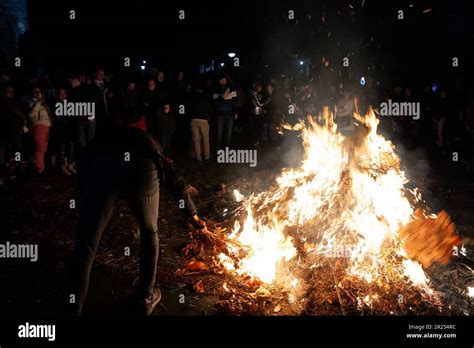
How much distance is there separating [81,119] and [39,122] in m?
0.92

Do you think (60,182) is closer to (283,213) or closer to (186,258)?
(186,258)

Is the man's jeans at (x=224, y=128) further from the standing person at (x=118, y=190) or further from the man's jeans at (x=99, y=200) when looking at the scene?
the man's jeans at (x=99, y=200)

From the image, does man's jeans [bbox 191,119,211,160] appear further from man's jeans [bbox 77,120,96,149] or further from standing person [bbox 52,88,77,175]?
standing person [bbox 52,88,77,175]

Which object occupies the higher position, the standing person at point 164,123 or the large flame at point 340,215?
the standing person at point 164,123

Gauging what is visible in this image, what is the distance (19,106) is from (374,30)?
18201 mm

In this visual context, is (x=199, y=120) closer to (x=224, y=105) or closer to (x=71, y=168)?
(x=224, y=105)

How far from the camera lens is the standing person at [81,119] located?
9.84m

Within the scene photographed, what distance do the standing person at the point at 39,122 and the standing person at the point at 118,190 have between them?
19.2 ft

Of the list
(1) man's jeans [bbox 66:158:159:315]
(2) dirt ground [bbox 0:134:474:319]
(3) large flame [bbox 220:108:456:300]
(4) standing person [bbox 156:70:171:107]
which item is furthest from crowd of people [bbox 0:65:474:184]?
(1) man's jeans [bbox 66:158:159:315]

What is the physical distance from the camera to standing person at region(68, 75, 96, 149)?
9836 mm

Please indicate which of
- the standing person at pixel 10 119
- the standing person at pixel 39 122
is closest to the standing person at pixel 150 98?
the standing person at pixel 39 122

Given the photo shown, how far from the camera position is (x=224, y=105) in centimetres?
1210

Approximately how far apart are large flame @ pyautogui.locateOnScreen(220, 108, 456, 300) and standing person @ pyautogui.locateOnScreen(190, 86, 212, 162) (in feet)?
14.9

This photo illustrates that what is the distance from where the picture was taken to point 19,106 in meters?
9.59
